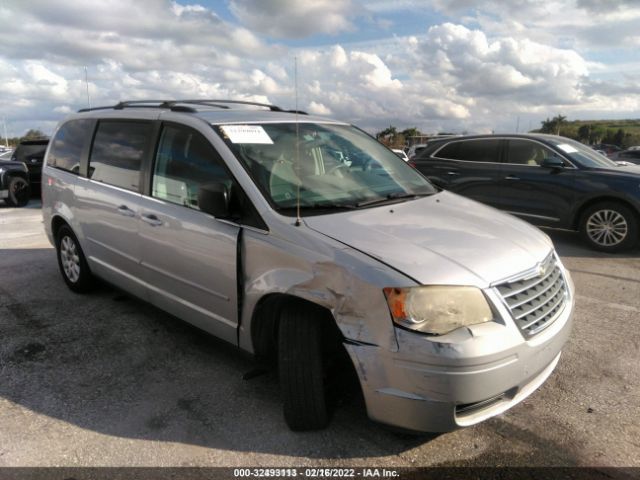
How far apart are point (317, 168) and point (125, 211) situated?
63.3 inches

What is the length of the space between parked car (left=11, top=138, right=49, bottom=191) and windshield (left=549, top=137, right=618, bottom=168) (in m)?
12.3

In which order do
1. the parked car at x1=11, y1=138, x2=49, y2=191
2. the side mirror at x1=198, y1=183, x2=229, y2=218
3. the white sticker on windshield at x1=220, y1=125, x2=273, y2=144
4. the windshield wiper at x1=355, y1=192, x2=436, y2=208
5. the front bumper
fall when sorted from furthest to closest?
1. the parked car at x1=11, y1=138, x2=49, y2=191
2. the white sticker on windshield at x1=220, y1=125, x2=273, y2=144
3. the windshield wiper at x1=355, y1=192, x2=436, y2=208
4. the side mirror at x1=198, y1=183, x2=229, y2=218
5. the front bumper

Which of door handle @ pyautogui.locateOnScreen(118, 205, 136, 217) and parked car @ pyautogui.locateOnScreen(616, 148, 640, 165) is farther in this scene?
parked car @ pyautogui.locateOnScreen(616, 148, 640, 165)

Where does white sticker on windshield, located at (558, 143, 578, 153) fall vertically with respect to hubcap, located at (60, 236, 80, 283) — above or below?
above

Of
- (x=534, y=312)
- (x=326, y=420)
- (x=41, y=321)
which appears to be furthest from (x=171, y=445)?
(x=41, y=321)

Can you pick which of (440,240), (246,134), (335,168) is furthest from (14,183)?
(440,240)

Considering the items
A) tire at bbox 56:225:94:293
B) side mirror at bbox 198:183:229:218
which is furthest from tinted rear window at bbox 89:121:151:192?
side mirror at bbox 198:183:229:218

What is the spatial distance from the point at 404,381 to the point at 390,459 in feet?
1.84

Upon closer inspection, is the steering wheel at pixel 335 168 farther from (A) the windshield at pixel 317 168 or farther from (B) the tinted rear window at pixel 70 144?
(B) the tinted rear window at pixel 70 144

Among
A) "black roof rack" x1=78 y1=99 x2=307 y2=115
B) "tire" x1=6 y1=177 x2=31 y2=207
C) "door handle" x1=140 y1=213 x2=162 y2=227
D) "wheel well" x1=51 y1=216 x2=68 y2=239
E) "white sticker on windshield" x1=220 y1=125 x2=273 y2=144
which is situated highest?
"black roof rack" x1=78 y1=99 x2=307 y2=115

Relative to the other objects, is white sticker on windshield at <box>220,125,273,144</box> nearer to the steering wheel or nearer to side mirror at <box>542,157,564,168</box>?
the steering wheel

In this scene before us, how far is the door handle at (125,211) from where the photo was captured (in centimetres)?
373

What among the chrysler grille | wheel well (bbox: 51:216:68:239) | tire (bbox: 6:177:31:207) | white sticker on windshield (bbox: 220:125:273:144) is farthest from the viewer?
tire (bbox: 6:177:31:207)

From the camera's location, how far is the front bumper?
2189 mm
